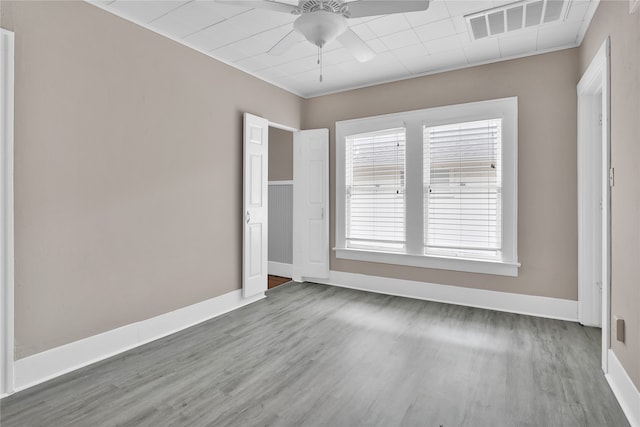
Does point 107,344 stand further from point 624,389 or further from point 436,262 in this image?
point 624,389

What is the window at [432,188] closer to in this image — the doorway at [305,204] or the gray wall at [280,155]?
the doorway at [305,204]

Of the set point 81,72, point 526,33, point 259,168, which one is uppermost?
point 526,33

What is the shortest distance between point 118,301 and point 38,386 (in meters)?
0.71

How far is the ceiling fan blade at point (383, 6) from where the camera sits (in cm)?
195

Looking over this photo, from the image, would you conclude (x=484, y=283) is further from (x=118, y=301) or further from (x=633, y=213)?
(x=118, y=301)

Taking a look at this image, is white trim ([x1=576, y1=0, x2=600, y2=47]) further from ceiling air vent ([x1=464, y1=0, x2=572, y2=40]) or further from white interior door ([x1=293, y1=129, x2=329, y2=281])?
white interior door ([x1=293, y1=129, x2=329, y2=281])

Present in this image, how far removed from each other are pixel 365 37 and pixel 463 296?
3.03 metres

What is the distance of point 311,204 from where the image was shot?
16.2 ft

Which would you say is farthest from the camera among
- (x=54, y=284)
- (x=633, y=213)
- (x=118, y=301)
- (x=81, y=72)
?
(x=118, y=301)

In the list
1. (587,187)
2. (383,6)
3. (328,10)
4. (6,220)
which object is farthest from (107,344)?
(587,187)

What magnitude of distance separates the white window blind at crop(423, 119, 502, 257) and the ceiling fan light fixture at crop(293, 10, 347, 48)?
2.30 meters

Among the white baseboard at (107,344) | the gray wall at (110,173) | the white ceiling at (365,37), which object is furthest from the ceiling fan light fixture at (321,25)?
the white baseboard at (107,344)

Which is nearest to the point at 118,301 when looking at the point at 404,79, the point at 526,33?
the point at 404,79

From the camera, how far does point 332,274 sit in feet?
15.9
